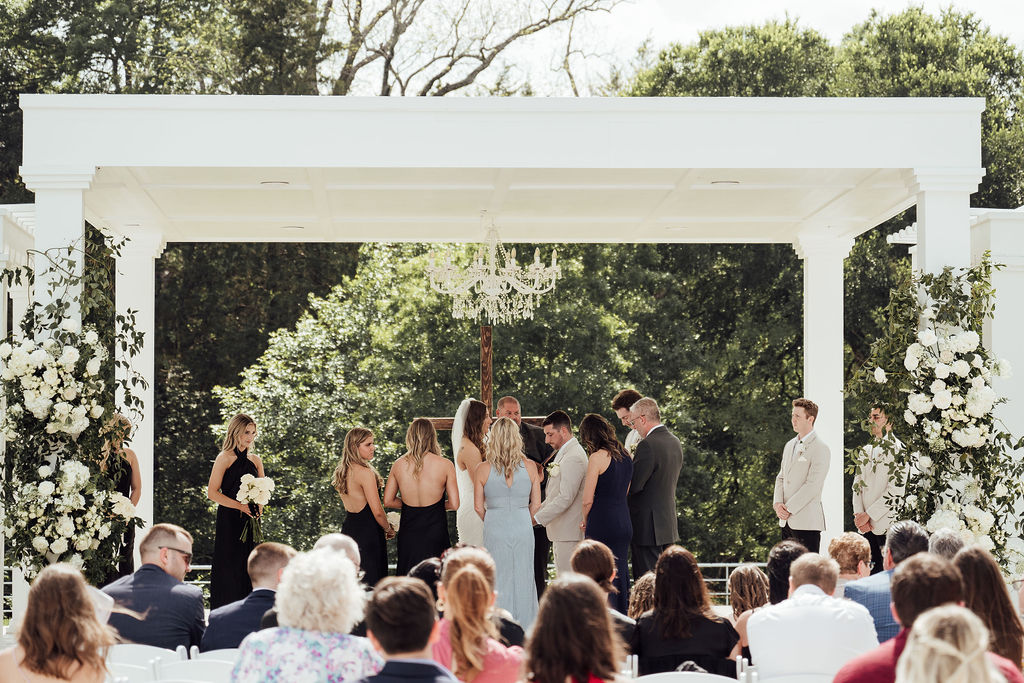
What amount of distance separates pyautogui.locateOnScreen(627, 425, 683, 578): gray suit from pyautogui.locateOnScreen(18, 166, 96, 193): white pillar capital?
404 cm

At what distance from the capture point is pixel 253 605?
4.84 m

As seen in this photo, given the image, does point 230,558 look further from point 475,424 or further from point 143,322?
point 143,322

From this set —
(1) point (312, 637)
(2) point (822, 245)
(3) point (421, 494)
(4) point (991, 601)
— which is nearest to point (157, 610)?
(1) point (312, 637)

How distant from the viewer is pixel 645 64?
22188mm

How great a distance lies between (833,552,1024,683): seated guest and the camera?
350cm

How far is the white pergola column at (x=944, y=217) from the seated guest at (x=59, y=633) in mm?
5503

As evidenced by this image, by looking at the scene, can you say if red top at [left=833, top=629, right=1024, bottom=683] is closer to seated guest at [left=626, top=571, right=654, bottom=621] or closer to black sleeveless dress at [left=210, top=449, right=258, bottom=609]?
seated guest at [left=626, top=571, right=654, bottom=621]

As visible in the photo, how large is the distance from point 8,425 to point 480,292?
417cm

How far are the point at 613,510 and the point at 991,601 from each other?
3950mm

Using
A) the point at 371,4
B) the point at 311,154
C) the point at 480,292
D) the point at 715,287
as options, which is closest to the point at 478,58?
the point at 371,4

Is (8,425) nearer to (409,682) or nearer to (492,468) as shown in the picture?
(492,468)

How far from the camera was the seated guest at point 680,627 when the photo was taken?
15.3 ft

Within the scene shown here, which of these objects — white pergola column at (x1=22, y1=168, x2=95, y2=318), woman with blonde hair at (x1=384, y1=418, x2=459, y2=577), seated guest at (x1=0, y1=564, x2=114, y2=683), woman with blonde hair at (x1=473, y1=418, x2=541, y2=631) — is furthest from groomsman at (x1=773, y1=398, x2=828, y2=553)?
seated guest at (x1=0, y1=564, x2=114, y2=683)

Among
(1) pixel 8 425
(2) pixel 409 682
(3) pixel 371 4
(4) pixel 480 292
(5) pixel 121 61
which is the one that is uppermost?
(3) pixel 371 4
